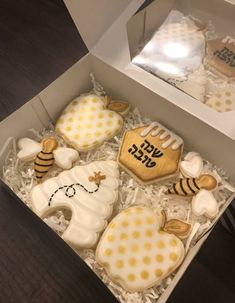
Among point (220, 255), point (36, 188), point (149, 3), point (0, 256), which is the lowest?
point (220, 255)

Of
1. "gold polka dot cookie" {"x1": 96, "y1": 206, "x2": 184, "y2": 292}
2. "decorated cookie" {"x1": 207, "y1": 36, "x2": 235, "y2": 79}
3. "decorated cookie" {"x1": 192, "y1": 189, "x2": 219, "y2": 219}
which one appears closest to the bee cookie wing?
"gold polka dot cookie" {"x1": 96, "y1": 206, "x2": 184, "y2": 292}

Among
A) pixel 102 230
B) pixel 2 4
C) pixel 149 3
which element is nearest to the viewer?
pixel 102 230

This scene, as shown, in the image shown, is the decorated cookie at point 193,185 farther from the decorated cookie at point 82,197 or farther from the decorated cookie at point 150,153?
the decorated cookie at point 82,197

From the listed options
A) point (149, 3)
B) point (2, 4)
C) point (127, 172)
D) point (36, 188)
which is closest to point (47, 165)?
point (36, 188)

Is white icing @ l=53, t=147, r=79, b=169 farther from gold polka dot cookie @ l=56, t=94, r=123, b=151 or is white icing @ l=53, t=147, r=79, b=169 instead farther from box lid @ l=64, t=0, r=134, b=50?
box lid @ l=64, t=0, r=134, b=50

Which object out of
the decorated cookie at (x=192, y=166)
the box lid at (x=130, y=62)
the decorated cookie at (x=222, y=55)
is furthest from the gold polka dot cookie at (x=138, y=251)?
the decorated cookie at (x=222, y=55)

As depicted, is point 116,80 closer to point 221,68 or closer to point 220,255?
point 221,68
